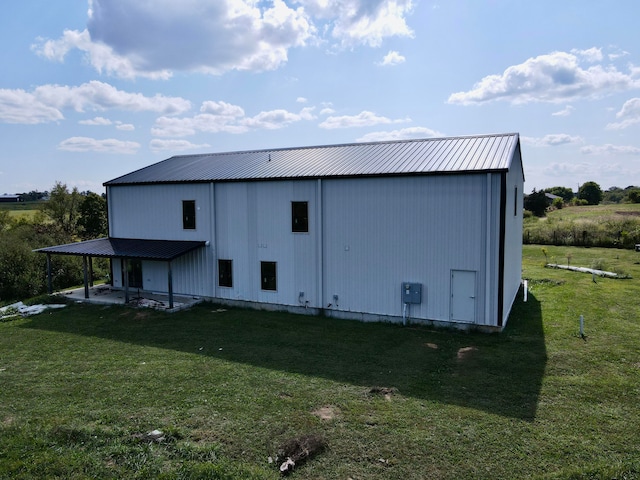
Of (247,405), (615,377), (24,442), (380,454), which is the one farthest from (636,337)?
(24,442)

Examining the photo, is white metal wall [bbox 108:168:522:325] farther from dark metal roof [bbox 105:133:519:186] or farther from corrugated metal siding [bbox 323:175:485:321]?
dark metal roof [bbox 105:133:519:186]

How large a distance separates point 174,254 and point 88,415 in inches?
397

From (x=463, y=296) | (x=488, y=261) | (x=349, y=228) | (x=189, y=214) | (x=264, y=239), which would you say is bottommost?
(x=463, y=296)

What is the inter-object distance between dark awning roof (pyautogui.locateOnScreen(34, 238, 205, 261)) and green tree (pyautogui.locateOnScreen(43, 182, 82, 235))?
69.8ft

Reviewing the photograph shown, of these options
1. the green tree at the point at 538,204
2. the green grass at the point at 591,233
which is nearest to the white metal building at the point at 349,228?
the green grass at the point at 591,233

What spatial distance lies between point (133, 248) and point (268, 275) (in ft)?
21.4

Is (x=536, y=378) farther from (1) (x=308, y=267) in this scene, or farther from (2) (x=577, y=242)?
(2) (x=577, y=242)

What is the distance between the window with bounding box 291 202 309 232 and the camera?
17312 millimetres

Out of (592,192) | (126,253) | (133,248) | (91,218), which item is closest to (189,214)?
(133,248)

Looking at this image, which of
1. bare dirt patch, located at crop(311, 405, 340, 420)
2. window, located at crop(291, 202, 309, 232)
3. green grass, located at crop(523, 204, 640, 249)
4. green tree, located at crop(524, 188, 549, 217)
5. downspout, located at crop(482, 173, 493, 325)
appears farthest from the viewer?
green tree, located at crop(524, 188, 549, 217)

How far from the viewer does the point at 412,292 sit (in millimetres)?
15391

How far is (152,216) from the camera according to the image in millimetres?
21141

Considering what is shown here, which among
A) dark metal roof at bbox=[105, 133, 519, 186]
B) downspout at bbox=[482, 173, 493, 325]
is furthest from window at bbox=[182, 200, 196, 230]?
downspout at bbox=[482, 173, 493, 325]

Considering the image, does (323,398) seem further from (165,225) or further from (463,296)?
(165,225)
